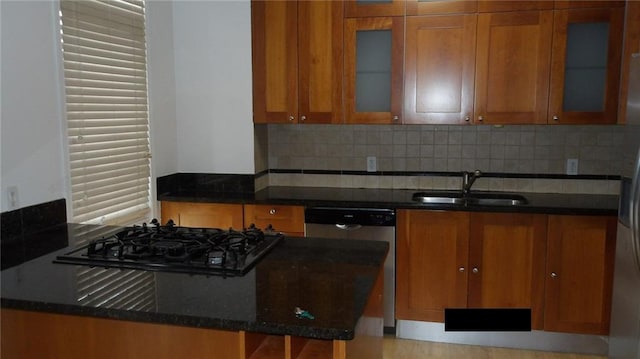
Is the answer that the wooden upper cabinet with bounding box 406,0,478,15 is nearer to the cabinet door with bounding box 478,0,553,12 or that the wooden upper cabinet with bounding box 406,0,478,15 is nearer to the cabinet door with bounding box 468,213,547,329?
the cabinet door with bounding box 478,0,553,12

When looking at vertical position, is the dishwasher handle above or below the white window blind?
below

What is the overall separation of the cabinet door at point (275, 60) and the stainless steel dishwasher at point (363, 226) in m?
0.73

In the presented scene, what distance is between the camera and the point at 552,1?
3096mm

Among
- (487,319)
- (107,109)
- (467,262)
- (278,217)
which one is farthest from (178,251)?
(487,319)

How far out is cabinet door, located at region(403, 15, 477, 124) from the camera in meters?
3.23

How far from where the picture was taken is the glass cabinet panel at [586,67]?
3.11m

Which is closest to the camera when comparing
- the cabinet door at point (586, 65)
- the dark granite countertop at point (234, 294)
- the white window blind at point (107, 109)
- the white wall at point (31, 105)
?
the dark granite countertop at point (234, 294)

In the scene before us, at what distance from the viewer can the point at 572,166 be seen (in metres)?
3.51

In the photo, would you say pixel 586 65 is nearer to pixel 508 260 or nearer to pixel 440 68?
pixel 440 68

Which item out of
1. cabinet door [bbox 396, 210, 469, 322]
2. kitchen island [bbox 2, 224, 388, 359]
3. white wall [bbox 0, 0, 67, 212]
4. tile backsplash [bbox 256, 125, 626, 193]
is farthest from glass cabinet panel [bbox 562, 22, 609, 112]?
white wall [bbox 0, 0, 67, 212]

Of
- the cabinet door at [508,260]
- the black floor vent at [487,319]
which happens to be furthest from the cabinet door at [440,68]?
the black floor vent at [487,319]

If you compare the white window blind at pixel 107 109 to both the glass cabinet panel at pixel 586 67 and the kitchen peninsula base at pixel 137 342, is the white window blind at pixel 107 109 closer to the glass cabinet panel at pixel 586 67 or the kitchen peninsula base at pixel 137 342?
the kitchen peninsula base at pixel 137 342

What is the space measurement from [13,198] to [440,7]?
2554 millimetres

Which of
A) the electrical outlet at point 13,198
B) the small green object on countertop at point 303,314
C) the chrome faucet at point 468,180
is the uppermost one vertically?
the electrical outlet at point 13,198
